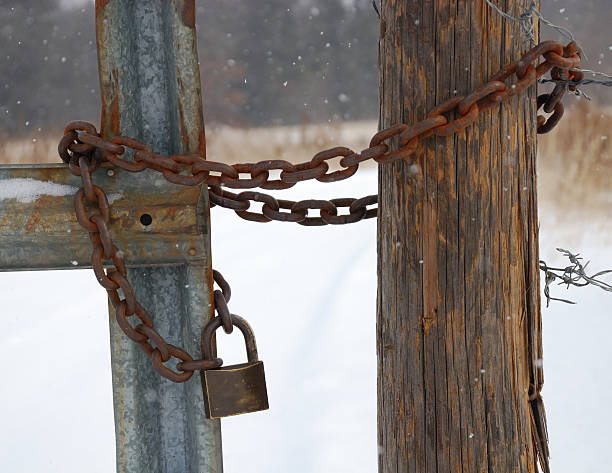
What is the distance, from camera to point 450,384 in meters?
1.10

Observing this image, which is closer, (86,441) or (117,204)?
(117,204)

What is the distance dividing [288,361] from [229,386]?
13.9 feet

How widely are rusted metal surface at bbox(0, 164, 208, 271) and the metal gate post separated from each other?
25 millimetres

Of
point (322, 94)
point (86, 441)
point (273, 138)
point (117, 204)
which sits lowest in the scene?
point (86, 441)

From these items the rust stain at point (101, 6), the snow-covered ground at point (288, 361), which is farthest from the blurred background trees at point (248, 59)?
the rust stain at point (101, 6)

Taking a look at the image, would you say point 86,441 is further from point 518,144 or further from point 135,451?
point 518,144

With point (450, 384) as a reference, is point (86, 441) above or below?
below

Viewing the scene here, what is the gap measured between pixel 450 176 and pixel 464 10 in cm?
28

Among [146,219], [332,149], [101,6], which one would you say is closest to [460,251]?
[332,149]

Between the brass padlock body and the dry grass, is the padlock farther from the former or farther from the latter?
the dry grass

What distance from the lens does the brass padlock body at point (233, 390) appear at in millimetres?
1188

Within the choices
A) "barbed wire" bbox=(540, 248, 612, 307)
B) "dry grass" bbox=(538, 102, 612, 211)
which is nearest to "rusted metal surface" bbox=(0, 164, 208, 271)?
"barbed wire" bbox=(540, 248, 612, 307)

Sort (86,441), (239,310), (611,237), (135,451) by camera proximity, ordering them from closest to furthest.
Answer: (135,451) < (86,441) < (239,310) < (611,237)

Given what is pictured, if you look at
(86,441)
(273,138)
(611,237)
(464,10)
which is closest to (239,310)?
(273,138)
